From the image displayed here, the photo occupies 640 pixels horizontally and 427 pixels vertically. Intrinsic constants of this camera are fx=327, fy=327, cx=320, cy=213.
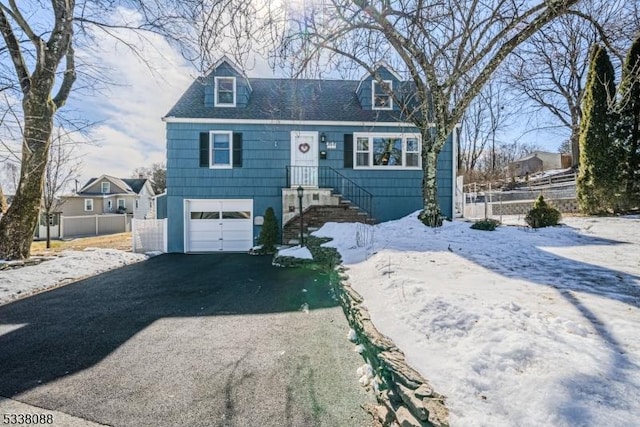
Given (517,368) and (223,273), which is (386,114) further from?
(517,368)

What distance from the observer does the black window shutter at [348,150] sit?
1259 cm

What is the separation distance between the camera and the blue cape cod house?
12422 millimetres

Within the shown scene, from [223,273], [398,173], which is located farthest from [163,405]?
[398,173]

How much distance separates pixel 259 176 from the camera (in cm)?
1257

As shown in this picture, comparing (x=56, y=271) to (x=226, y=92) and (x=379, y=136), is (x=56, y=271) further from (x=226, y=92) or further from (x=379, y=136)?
(x=379, y=136)

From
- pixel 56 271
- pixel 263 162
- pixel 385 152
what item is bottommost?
pixel 56 271

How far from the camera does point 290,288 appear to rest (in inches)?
253

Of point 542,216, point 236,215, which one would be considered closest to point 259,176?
point 236,215

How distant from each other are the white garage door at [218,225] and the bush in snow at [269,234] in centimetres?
119

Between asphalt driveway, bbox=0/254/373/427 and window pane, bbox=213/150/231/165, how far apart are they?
698 cm

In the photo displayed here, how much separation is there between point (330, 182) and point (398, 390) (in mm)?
10639

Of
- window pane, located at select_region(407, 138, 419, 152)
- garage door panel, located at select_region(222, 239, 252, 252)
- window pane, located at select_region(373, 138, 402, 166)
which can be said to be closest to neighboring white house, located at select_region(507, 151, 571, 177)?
window pane, located at select_region(407, 138, 419, 152)

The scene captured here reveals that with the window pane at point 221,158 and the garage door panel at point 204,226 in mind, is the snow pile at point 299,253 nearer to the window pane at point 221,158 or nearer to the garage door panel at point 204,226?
the garage door panel at point 204,226

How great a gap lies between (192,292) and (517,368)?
580 cm
